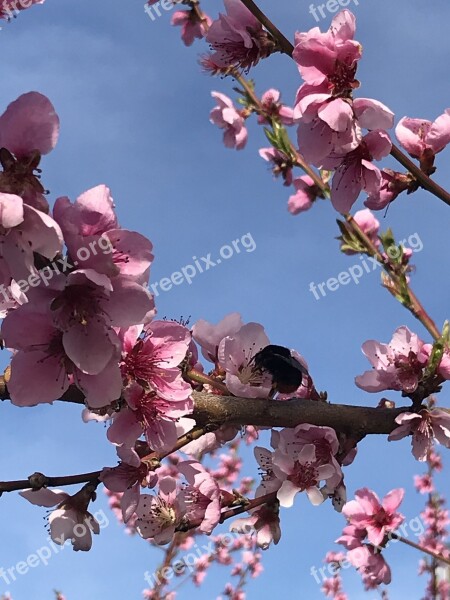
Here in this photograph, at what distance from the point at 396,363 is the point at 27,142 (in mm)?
1579

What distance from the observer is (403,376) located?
2375 mm

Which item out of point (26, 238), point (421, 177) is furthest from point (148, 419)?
point (421, 177)

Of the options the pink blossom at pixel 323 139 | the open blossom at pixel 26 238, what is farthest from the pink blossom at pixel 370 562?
the open blossom at pixel 26 238

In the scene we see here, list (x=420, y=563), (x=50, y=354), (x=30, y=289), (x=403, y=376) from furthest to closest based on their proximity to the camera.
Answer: (x=420, y=563)
(x=403, y=376)
(x=50, y=354)
(x=30, y=289)

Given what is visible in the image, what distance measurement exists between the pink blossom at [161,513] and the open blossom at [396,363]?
824mm

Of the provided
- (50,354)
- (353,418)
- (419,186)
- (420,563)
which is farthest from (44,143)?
(420,563)

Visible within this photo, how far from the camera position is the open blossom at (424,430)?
84.4 inches

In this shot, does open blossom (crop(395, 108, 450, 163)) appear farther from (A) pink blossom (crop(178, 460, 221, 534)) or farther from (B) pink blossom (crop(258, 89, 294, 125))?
(B) pink blossom (crop(258, 89, 294, 125))

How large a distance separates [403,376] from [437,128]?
3.18ft

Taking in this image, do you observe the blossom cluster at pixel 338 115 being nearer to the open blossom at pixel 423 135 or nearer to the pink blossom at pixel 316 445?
the open blossom at pixel 423 135

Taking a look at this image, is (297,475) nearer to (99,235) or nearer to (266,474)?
(266,474)

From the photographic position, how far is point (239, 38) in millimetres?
2662

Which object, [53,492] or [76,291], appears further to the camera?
[53,492]

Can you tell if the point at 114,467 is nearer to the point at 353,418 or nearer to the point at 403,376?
the point at 353,418
